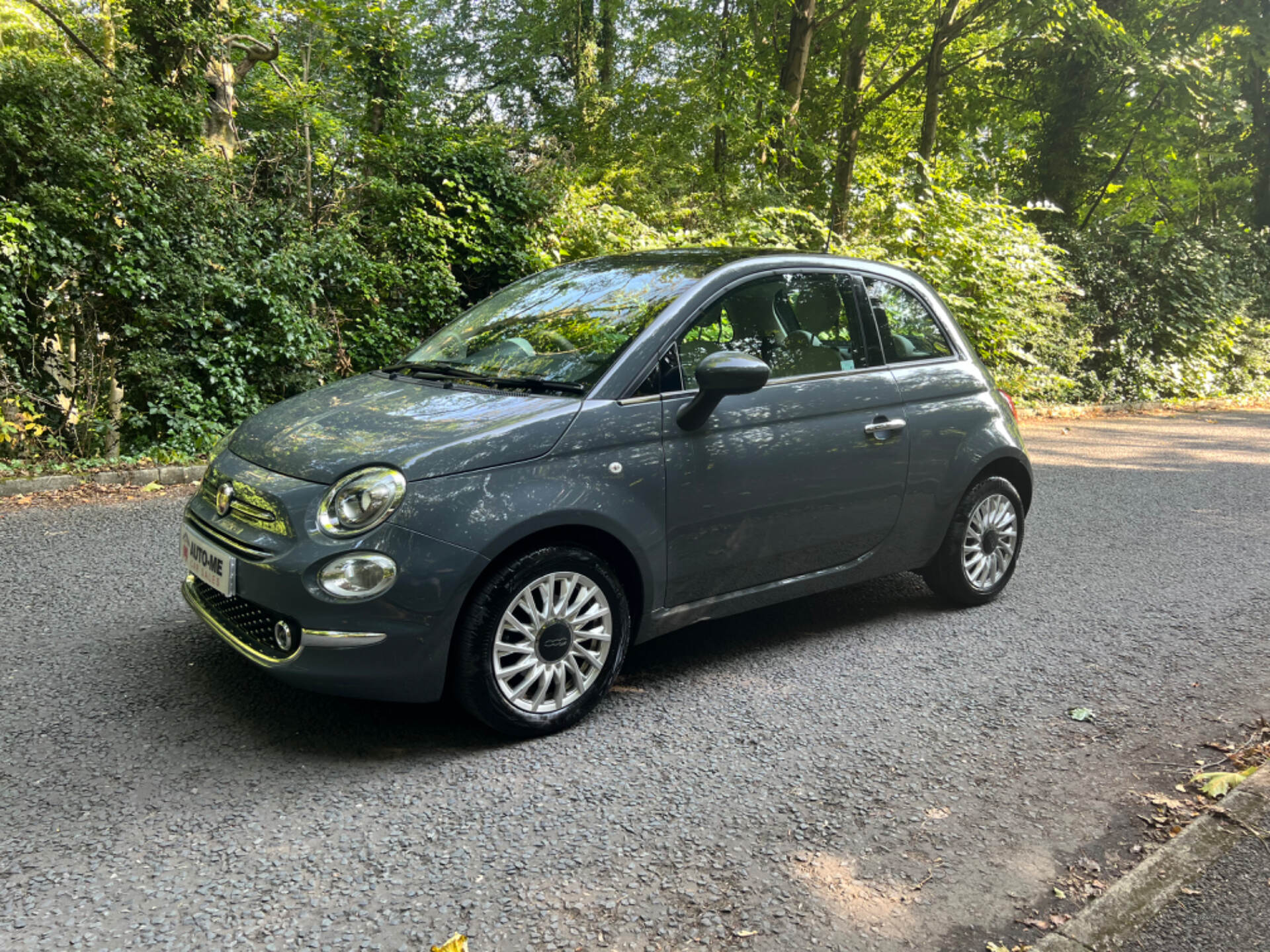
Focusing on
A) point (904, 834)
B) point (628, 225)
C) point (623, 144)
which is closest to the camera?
point (904, 834)

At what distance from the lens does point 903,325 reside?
4.64m

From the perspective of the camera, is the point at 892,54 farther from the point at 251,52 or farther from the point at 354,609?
the point at 354,609

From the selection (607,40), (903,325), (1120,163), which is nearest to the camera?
(903,325)

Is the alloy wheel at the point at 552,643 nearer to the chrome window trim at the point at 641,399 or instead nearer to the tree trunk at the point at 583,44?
the chrome window trim at the point at 641,399

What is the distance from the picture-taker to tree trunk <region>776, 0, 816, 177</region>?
16.3 metres

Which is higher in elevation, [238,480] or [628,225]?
[628,225]

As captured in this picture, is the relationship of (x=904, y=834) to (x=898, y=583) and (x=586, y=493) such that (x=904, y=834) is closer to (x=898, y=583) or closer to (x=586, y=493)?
(x=586, y=493)

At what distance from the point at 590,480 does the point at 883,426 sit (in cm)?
161

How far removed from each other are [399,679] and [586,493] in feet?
2.90

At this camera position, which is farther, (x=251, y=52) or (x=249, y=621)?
(x=251, y=52)

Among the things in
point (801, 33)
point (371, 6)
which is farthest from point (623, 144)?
point (371, 6)

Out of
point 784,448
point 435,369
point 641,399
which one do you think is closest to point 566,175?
point 435,369

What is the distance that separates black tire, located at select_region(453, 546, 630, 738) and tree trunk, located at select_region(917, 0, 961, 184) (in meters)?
17.3

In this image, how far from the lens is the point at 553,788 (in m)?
3.08
